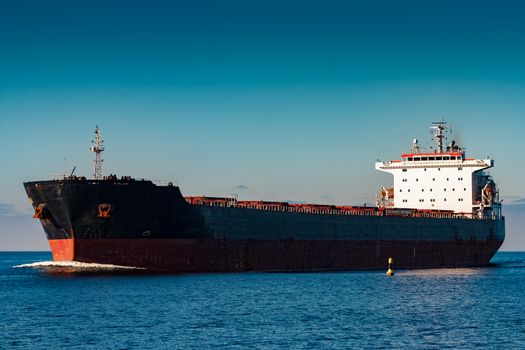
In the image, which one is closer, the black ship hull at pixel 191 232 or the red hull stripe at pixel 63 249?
the black ship hull at pixel 191 232

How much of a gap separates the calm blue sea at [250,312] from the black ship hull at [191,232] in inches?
56.2

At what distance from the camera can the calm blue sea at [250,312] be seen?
26180 mm

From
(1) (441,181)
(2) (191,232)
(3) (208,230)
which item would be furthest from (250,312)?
(1) (441,181)

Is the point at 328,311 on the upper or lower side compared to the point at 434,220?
lower

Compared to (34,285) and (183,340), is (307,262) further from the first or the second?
(183,340)

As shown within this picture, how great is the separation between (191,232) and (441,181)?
2972 centimetres

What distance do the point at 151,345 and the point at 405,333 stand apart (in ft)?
27.6

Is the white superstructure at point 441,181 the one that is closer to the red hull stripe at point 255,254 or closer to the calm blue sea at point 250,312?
the red hull stripe at point 255,254

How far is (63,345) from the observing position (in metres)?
25.1

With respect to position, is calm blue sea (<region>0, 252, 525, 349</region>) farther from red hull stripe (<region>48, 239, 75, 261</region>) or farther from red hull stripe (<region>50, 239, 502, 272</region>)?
red hull stripe (<region>50, 239, 502, 272</region>)

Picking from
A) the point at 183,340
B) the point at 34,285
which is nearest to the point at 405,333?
the point at 183,340

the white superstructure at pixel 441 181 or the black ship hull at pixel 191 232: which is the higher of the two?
the white superstructure at pixel 441 181

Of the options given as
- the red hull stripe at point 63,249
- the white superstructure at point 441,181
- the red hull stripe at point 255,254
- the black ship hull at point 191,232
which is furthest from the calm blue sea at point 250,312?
the white superstructure at point 441,181

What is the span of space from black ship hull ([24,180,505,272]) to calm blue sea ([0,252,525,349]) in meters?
1.43
